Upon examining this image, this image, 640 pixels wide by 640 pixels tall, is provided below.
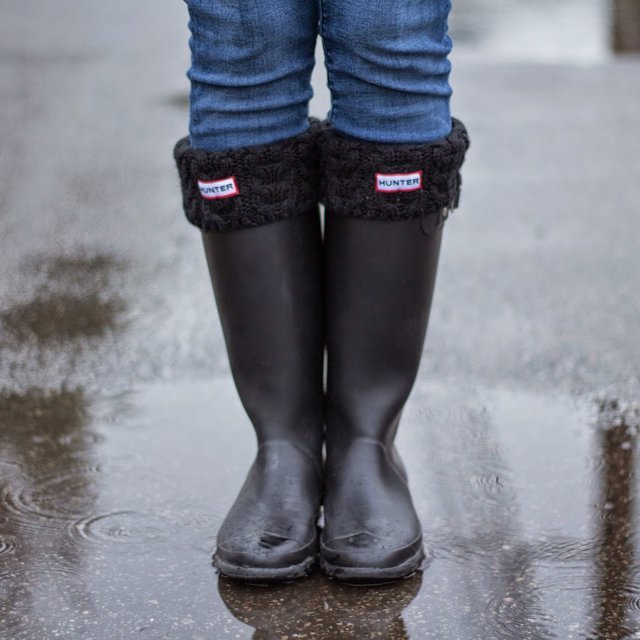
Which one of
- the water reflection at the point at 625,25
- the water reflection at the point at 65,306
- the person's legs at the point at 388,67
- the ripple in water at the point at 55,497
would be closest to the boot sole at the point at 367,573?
the ripple in water at the point at 55,497

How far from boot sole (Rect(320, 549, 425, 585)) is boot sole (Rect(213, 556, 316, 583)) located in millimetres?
38

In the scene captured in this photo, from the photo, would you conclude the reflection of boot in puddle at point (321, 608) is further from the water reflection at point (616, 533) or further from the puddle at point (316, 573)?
the water reflection at point (616, 533)

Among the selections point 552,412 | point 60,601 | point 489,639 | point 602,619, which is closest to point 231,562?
point 60,601

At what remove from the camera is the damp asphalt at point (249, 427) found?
1470mm

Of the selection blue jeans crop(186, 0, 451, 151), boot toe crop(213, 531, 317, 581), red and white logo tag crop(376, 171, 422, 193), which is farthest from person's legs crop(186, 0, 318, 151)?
boot toe crop(213, 531, 317, 581)

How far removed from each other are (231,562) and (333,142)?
0.60m

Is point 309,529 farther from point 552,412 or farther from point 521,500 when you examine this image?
point 552,412

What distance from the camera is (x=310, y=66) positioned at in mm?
1544

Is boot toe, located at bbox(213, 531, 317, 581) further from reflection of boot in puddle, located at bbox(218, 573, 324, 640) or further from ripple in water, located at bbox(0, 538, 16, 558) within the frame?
ripple in water, located at bbox(0, 538, 16, 558)

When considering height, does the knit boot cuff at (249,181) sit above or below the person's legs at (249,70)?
below

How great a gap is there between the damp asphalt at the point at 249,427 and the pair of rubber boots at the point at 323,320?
0.24 ft

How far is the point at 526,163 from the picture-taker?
153 inches

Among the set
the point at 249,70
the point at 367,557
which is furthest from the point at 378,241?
the point at 367,557

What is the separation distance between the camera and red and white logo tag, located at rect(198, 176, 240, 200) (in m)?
1.51
